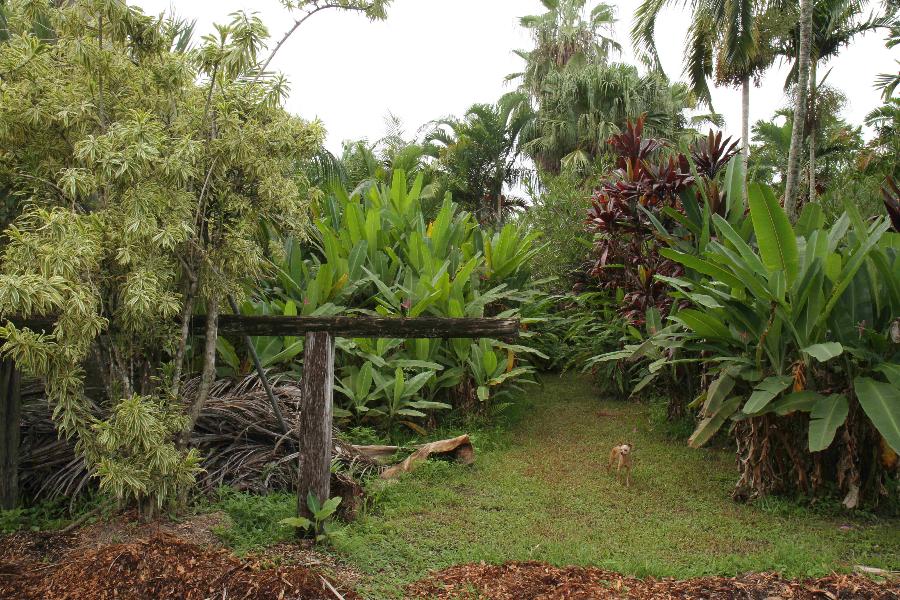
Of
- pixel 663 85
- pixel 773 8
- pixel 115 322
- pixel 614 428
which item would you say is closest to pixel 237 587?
pixel 115 322

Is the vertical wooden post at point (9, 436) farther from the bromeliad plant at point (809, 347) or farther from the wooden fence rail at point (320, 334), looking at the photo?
the bromeliad plant at point (809, 347)

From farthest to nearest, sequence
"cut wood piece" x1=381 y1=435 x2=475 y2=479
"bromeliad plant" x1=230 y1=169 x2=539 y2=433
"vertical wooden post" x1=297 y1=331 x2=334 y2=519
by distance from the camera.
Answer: "bromeliad plant" x1=230 y1=169 x2=539 y2=433
"cut wood piece" x1=381 y1=435 x2=475 y2=479
"vertical wooden post" x1=297 y1=331 x2=334 y2=519

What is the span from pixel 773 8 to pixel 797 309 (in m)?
8.77

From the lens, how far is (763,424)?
4.67 meters

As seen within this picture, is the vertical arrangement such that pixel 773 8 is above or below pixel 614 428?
above

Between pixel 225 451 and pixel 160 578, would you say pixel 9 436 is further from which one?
pixel 160 578

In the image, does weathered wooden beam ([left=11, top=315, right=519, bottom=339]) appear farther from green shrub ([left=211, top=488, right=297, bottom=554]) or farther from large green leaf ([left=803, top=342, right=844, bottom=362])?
large green leaf ([left=803, top=342, right=844, bottom=362])

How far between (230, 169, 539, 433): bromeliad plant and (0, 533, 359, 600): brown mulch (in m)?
2.84

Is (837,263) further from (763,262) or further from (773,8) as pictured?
(773,8)

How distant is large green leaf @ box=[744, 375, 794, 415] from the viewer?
424cm

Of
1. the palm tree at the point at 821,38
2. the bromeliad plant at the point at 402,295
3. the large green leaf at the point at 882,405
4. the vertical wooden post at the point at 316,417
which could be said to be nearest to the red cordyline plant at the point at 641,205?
the bromeliad plant at the point at 402,295

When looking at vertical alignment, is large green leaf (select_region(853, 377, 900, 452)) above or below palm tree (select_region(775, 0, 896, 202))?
below

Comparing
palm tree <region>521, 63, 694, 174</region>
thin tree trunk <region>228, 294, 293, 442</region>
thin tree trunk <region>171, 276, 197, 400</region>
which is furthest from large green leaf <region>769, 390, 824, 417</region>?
palm tree <region>521, 63, 694, 174</region>

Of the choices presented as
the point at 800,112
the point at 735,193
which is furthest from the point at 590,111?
the point at 735,193
